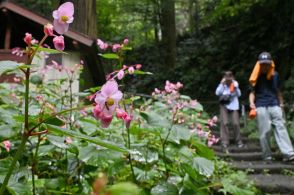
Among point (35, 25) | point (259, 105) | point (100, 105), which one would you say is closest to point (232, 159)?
point (259, 105)

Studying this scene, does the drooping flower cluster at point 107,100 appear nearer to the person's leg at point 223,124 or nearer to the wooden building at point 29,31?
the wooden building at point 29,31

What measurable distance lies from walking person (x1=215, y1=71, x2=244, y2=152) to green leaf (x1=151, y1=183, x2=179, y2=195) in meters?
6.93

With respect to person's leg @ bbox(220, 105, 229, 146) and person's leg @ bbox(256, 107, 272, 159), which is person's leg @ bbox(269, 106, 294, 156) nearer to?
person's leg @ bbox(256, 107, 272, 159)

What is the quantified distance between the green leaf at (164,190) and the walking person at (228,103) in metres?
6.93

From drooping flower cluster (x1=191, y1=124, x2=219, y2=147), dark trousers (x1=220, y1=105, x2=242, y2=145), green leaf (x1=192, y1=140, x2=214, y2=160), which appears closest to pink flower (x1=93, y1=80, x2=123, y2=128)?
green leaf (x1=192, y1=140, x2=214, y2=160)

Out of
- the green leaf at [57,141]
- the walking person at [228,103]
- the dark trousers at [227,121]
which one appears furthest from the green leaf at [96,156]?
the dark trousers at [227,121]

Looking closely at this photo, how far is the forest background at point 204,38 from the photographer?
589 inches

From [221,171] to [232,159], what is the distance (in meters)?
1.82

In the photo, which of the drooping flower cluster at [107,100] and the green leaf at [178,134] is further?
the green leaf at [178,134]

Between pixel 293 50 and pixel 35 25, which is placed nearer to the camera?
pixel 35 25

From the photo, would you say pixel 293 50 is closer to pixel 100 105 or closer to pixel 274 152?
pixel 274 152

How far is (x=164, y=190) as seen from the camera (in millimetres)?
2041

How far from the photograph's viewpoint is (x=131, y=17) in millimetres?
18969

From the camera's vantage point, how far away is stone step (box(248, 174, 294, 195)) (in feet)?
18.8
